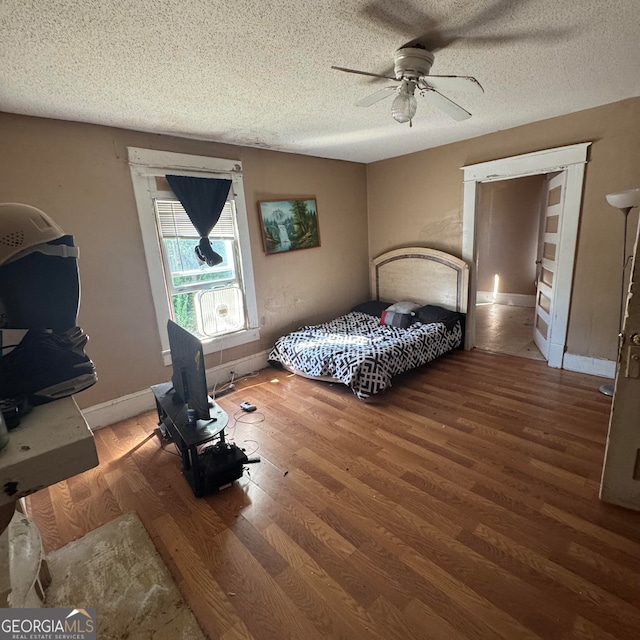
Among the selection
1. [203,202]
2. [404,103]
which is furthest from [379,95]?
[203,202]

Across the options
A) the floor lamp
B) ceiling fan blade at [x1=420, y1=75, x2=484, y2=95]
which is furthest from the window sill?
the floor lamp

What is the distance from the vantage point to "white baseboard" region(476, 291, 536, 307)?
19.3ft

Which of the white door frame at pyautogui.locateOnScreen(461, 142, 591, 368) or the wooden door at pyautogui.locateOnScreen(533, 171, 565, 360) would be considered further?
the wooden door at pyautogui.locateOnScreen(533, 171, 565, 360)

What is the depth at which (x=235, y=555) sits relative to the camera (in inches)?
63.5

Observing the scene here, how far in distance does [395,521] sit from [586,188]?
3185 millimetres

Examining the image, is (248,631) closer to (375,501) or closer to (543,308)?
(375,501)

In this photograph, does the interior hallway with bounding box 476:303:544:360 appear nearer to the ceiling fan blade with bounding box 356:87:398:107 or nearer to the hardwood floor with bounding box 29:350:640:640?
the hardwood floor with bounding box 29:350:640:640

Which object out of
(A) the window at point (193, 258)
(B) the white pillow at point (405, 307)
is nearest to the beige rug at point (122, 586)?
(A) the window at point (193, 258)

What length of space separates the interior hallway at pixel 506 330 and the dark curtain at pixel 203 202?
334 centimetres

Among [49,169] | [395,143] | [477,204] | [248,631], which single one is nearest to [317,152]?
[395,143]

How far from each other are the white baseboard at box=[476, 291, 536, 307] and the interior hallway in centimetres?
12

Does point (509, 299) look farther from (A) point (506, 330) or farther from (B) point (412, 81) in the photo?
(B) point (412, 81)

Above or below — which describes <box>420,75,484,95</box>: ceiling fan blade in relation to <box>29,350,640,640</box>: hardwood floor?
above

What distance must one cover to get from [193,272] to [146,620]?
8.43ft
